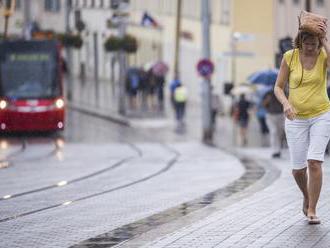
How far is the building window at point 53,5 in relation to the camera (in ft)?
293

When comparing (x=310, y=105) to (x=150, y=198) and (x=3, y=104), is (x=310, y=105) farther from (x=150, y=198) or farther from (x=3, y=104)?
(x=3, y=104)

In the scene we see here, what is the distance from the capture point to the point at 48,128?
37.7m

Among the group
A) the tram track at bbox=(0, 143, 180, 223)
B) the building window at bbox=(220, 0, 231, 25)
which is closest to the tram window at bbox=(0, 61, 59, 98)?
the tram track at bbox=(0, 143, 180, 223)

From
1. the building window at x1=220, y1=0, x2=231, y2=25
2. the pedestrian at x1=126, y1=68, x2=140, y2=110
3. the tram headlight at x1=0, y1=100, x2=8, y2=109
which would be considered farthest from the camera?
the building window at x1=220, y1=0, x2=231, y2=25

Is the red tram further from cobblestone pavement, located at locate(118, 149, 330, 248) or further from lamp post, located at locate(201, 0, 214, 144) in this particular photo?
cobblestone pavement, located at locate(118, 149, 330, 248)

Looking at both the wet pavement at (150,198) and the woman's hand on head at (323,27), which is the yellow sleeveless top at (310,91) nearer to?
the woman's hand on head at (323,27)

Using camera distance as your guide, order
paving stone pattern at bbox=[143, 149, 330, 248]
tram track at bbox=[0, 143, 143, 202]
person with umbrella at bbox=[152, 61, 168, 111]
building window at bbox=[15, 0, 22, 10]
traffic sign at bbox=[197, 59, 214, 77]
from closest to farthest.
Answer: paving stone pattern at bbox=[143, 149, 330, 248]
tram track at bbox=[0, 143, 143, 202]
traffic sign at bbox=[197, 59, 214, 77]
person with umbrella at bbox=[152, 61, 168, 111]
building window at bbox=[15, 0, 22, 10]

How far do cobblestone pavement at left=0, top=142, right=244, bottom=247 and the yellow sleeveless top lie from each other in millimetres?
2047

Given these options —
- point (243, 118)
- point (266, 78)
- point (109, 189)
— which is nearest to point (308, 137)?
point (109, 189)

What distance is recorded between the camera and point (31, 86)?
38625 millimetres

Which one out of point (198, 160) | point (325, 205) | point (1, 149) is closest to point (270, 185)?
point (325, 205)

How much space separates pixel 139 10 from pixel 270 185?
2340 inches

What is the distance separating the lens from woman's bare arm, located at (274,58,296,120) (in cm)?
1165

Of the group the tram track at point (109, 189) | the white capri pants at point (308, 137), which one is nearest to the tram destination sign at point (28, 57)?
the tram track at point (109, 189)
